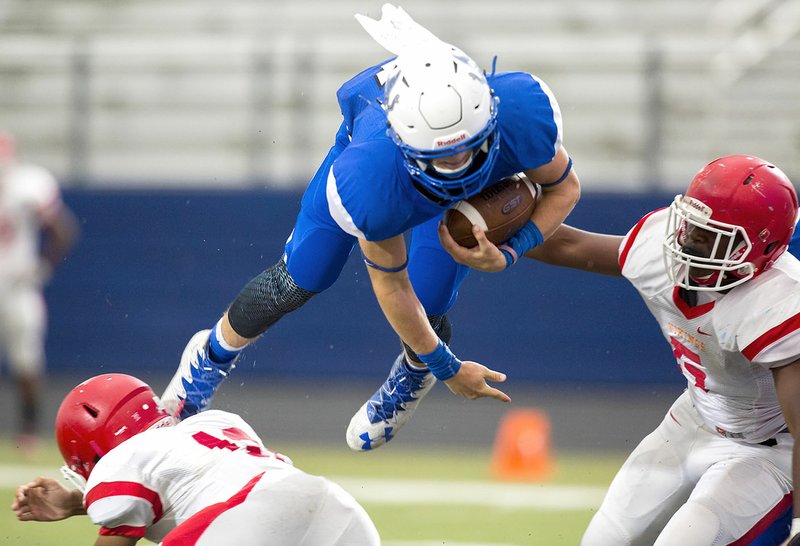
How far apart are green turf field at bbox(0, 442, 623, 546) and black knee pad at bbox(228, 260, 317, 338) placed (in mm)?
1309

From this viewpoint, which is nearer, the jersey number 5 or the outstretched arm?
the jersey number 5

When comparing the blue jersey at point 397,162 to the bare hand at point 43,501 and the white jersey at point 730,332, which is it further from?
the bare hand at point 43,501

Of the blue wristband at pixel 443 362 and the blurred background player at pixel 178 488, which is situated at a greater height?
the blue wristband at pixel 443 362

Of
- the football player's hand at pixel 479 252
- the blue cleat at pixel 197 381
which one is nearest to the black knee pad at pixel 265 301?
the blue cleat at pixel 197 381

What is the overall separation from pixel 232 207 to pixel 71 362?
82.0 inches

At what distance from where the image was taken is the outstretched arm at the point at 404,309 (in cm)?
359

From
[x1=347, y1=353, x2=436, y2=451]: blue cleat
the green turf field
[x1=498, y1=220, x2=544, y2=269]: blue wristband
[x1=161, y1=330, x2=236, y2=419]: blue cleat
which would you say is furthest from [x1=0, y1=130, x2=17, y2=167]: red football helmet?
[x1=498, y1=220, x2=544, y2=269]: blue wristband

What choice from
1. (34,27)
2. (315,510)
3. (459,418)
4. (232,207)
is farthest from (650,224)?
(34,27)

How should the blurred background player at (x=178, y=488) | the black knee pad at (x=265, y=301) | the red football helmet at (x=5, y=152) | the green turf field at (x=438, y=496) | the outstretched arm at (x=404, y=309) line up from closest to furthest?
the blurred background player at (x=178, y=488)
the outstretched arm at (x=404, y=309)
the black knee pad at (x=265, y=301)
the green turf field at (x=438, y=496)
the red football helmet at (x=5, y=152)

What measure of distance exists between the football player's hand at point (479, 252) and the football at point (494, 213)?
4 centimetres

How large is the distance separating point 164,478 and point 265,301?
3.95 feet

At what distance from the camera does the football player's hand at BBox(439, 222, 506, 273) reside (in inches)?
139

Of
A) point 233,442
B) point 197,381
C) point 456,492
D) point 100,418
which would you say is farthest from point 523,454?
point 100,418

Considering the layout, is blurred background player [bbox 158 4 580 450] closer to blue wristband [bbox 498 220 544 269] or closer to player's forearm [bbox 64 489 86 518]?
blue wristband [bbox 498 220 544 269]
